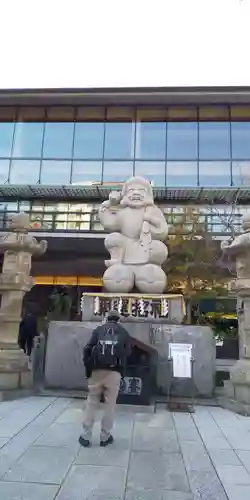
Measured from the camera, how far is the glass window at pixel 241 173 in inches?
816

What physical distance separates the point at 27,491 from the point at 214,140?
20807 millimetres

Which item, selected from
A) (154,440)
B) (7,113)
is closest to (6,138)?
(7,113)

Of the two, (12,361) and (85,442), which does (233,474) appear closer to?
(85,442)

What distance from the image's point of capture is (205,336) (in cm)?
789

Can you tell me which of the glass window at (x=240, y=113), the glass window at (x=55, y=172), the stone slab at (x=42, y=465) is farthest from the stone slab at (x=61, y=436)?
the glass window at (x=240, y=113)

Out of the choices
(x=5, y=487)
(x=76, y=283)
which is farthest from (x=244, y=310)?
(x=76, y=283)

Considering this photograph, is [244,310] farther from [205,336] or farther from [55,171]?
[55,171]

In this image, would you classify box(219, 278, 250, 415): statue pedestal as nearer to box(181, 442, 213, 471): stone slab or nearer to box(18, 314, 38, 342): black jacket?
box(181, 442, 213, 471): stone slab

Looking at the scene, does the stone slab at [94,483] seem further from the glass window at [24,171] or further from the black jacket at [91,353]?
the glass window at [24,171]

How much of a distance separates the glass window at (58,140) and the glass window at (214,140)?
716 centimetres

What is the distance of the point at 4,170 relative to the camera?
21594 millimetres

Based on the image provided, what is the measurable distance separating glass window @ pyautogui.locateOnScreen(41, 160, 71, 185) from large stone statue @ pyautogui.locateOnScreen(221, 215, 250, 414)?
566 inches

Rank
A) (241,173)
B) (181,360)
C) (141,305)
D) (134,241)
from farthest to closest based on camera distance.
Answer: (241,173) → (134,241) → (141,305) → (181,360)

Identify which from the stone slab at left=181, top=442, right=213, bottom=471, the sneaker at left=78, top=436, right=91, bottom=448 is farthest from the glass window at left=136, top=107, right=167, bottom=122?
the sneaker at left=78, top=436, right=91, bottom=448
